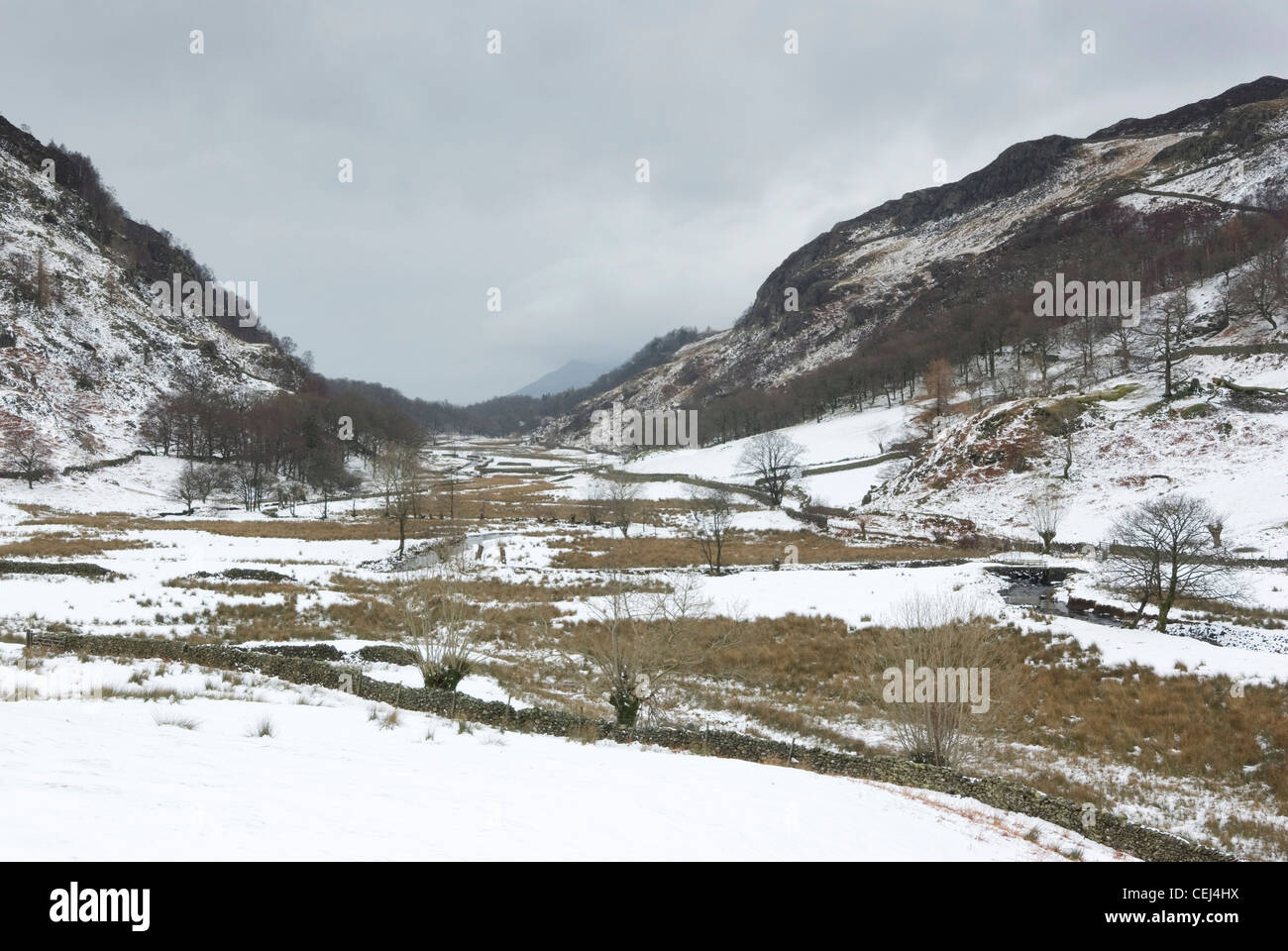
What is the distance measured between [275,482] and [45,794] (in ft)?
281

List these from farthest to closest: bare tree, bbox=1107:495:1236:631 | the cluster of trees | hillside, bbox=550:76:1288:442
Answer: hillside, bbox=550:76:1288:442 < the cluster of trees < bare tree, bbox=1107:495:1236:631

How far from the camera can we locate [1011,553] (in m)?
39.0

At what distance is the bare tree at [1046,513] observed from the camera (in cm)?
3932

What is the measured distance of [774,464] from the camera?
237ft

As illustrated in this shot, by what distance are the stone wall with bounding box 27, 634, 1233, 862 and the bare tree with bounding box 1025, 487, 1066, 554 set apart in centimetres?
3163

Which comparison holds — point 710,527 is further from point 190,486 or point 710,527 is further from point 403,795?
point 190,486

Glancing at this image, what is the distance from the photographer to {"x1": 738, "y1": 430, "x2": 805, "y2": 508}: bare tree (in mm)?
69250

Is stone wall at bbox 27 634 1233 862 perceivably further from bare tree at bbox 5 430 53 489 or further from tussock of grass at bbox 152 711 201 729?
bare tree at bbox 5 430 53 489

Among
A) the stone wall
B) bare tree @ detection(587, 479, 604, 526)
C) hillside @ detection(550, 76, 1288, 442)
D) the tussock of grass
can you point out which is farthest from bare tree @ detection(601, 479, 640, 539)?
hillside @ detection(550, 76, 1288, 442)

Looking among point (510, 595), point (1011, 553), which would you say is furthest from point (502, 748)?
point (1011, 553)

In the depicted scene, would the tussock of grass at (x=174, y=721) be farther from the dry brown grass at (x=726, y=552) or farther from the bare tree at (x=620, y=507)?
the bare tree at (x=620, y=507)

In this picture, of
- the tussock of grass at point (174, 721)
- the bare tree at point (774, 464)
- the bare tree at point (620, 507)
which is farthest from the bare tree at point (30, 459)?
the bare tree at point (774, 464)

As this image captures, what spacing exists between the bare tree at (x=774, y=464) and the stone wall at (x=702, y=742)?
5446cm
